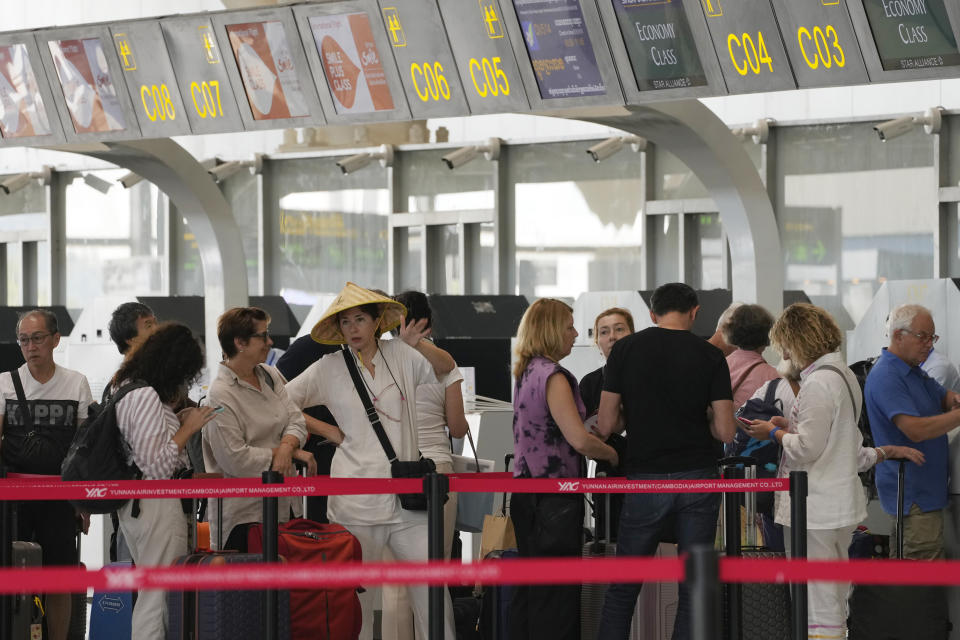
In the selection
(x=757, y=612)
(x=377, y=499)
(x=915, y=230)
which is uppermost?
(x=915, y=230)

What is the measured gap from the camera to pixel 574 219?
44.3 ft

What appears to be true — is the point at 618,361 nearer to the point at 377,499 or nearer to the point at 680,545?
the point at 680,545

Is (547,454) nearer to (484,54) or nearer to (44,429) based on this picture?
(44,429)

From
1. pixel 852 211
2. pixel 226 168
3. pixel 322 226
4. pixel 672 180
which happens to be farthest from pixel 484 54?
pixel 226 168

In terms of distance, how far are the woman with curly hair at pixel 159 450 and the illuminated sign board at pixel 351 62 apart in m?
2.42

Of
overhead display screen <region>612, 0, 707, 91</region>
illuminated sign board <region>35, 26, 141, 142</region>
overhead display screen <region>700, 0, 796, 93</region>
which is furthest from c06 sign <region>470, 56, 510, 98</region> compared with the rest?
illuminated sign board <region>35, 26, 141, 142</region>

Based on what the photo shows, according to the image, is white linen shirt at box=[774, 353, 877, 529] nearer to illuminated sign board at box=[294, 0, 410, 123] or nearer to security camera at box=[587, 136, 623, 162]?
illuminated sign board at box=[294, 0, 410, 123]

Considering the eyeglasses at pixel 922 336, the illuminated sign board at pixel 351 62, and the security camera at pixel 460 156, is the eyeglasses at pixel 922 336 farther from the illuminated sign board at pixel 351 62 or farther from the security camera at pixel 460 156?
Result: the security camera at pixel 460 156

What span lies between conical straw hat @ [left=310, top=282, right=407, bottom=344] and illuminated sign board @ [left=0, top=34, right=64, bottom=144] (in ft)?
11.4

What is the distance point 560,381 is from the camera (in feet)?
15.6

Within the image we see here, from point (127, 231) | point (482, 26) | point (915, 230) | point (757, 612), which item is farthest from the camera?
point (127, 231)

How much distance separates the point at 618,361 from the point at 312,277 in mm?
10298

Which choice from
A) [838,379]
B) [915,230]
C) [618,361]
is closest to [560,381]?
[618,361]

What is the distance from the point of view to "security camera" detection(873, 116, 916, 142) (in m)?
11.3
